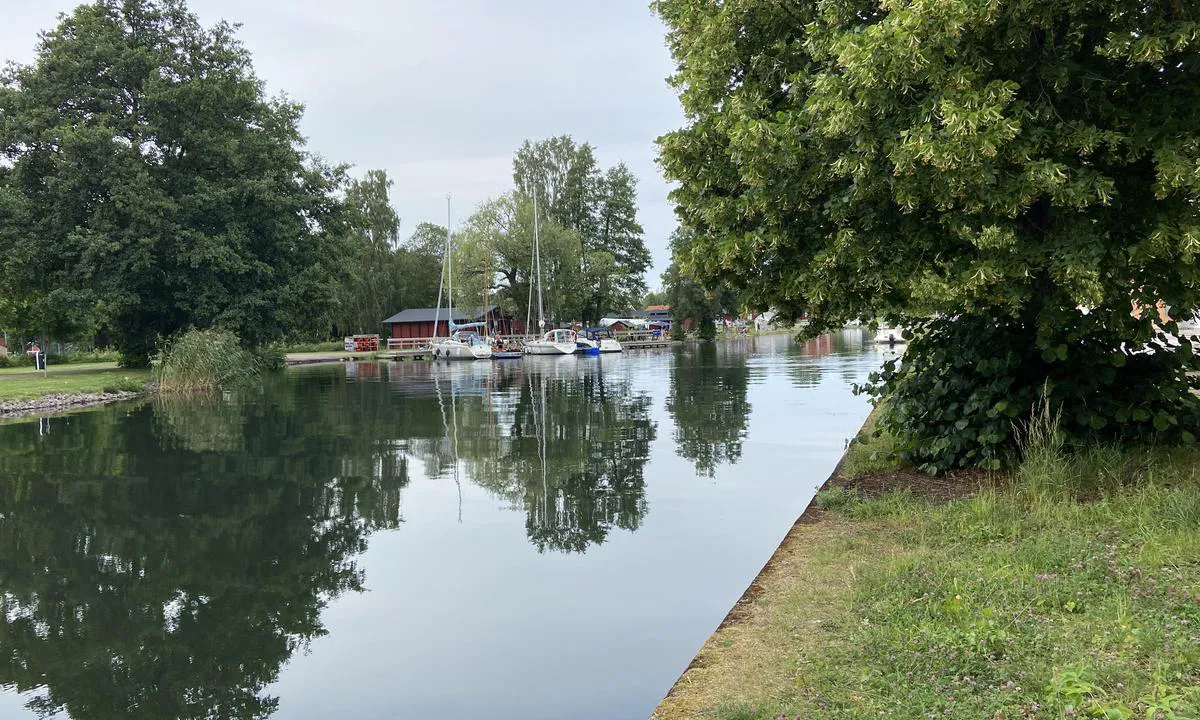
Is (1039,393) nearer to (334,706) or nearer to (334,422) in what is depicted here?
(334,706)

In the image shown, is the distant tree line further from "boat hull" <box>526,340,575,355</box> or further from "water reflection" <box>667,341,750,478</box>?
"water reflection" <box>667,341,750,478</box>

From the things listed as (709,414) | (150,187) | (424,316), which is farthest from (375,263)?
(709,414)

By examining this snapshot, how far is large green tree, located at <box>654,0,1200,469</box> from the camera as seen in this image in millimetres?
7004

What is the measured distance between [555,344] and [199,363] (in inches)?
1104

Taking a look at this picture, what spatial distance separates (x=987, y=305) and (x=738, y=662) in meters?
4.86

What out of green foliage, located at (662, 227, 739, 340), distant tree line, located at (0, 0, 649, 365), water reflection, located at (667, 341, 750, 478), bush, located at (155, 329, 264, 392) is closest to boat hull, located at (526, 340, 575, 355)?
distant tree line, located at (0, 0, 649, 365)

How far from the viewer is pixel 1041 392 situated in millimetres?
8594

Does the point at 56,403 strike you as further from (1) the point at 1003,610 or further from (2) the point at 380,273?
(2) the point at 380,273

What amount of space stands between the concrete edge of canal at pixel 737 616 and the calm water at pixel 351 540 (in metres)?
0.46

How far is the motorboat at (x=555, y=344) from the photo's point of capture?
57.3 meters

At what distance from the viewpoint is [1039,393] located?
9.10 m

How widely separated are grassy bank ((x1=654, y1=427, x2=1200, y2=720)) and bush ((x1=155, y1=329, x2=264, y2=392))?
29216 millimetres

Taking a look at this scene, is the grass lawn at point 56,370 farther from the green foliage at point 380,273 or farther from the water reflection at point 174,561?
the green foliage at point 380,273

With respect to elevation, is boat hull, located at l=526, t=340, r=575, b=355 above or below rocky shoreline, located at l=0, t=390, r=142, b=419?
above
